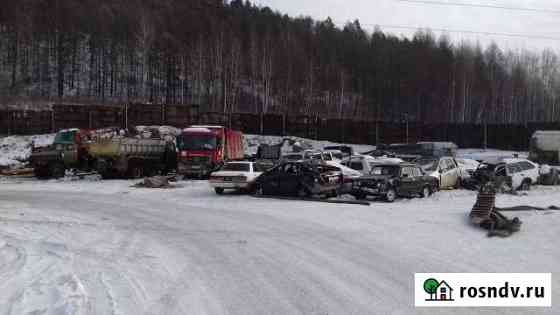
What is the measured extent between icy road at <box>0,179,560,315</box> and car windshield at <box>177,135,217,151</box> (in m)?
10.9

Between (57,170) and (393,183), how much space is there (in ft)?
62.3

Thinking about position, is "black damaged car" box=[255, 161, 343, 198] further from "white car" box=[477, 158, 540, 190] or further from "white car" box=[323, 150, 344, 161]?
"white car" box=[323, 150, 344, 161]

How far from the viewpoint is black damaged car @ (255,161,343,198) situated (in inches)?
824

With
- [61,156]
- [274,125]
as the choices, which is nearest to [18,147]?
[61,156]

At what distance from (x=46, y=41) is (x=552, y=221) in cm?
8375

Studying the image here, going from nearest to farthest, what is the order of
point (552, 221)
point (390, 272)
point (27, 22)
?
point (390, 272) → point (552, 221) → point (27, 22)

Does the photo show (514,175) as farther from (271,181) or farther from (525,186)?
(271,181)

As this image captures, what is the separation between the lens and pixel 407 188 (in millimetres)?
20672

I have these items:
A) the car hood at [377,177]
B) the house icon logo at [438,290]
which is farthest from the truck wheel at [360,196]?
the house icon logo at [438,290]

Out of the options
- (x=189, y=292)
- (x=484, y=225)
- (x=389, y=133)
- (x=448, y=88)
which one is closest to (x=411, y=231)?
(x=484, y=225)

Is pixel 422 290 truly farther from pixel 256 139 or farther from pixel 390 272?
pixel 256 139

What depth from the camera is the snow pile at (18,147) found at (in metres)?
36.4

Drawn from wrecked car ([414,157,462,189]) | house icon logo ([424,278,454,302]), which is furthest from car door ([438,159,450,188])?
house icon logo ([424,278,454,302])

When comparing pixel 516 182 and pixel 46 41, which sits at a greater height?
pixel 46 41
